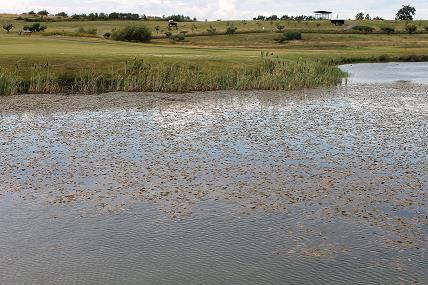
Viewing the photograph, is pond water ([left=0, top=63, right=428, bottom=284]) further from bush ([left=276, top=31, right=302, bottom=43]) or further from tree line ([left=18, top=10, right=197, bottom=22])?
tree line ([left=18, top=10, right=197, bottom=22])

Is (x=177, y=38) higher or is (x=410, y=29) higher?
(x=410, y=29)

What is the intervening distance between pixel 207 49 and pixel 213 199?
44.9 meters

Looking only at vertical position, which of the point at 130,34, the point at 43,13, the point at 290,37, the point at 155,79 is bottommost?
the point at 155,79

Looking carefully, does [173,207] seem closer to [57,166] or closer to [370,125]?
[57,166]

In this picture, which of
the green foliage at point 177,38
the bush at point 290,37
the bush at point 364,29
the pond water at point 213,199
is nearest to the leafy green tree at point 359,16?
the bush at point 364,29

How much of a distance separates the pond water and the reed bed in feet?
22.4

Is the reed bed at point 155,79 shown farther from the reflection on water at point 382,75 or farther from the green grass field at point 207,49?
the reflection on water at point 382,75

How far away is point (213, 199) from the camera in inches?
450

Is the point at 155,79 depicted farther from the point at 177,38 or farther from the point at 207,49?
the point at 177,38

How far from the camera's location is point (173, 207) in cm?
1088

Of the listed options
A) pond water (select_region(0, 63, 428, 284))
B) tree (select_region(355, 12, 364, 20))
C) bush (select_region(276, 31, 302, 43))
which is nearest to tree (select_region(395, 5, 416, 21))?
tree (select_region(355, 12, 364, 20))

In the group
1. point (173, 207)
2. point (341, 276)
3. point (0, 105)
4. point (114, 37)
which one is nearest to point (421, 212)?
point (341, 276)

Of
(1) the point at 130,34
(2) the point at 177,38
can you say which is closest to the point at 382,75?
(1) the point at 130,34

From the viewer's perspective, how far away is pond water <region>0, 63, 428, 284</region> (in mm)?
8164
